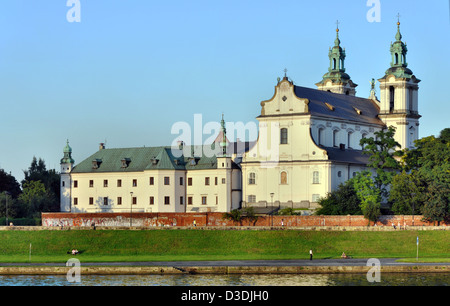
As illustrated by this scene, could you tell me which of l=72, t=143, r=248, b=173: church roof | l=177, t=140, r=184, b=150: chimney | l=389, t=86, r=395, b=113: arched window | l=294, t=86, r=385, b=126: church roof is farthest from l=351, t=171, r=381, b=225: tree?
l=177, t=140, r=184, b=150: chimney

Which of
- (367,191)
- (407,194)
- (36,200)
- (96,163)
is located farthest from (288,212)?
(36,200)

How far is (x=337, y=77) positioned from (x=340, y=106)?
1300 cm

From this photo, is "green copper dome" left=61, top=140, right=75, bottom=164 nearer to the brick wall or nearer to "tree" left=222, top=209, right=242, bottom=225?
the brick wall

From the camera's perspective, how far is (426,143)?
102250 mm

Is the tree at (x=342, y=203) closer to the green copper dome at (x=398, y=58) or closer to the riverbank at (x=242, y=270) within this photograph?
the green copper dome at (x=398, y=58)

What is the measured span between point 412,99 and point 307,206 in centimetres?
2144

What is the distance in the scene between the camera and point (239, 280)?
63.9 m

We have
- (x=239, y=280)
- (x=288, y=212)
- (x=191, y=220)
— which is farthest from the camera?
(x=191, y=220)

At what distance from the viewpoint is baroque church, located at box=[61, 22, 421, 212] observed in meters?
105

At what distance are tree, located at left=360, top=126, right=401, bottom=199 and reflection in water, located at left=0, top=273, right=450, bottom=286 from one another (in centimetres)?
3472

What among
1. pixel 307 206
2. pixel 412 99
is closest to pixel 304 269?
pixel 307 206

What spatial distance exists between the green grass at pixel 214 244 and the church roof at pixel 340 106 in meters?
23.2

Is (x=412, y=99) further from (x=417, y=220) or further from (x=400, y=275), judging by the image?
(x=400, y=275)

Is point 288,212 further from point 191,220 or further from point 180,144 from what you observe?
point 180,144
